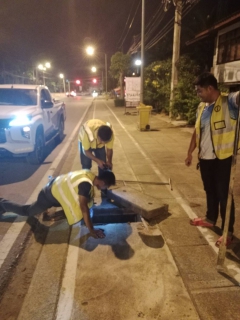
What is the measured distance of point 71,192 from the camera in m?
3.47

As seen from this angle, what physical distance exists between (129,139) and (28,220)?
22.9 feet

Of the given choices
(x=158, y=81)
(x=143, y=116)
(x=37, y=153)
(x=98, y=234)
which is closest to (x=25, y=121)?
(x=37, y=153)

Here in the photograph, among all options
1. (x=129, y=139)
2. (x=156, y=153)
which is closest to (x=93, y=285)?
(x=156, y=153)

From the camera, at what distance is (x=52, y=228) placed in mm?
4035

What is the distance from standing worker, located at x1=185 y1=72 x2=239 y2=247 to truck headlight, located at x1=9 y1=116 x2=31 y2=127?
4328mm

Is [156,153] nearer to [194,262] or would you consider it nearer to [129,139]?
[129,139]

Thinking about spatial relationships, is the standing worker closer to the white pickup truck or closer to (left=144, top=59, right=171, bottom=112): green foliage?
the white pickup truck

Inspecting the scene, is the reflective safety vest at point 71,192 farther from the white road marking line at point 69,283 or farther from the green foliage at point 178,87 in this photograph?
the green foliage at point 178,87

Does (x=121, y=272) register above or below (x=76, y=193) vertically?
below

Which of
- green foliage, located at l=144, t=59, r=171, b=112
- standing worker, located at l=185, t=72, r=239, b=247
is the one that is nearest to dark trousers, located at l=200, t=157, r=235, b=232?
standing worker, located at l=185, t=72, r=239, b=247

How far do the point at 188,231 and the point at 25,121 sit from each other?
14.9 feet

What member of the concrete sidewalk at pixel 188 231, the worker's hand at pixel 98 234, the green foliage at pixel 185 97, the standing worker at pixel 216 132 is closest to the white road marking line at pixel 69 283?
the worker's hand at pixel 98 234

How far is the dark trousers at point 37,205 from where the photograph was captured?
12.3 feet

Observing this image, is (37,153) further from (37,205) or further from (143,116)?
(143,116)
